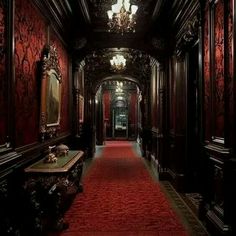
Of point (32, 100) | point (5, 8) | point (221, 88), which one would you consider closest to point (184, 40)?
point (221, 88)

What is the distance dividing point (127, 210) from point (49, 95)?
2.23m

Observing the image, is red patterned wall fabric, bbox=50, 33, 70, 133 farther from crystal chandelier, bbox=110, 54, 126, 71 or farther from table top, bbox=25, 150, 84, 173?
crystal chandelier, bbox=110, 54, 126, 71

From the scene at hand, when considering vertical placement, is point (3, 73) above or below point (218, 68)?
below

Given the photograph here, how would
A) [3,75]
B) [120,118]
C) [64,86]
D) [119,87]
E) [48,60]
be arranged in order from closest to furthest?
[3,75]
[48,60]
[64,86]
[119,87]
[120,118]

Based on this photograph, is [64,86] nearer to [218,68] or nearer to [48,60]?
[48,60]

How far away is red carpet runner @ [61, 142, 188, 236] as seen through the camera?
4430mm

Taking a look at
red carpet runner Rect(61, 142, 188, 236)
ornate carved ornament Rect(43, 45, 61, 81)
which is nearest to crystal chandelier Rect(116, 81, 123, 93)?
red carpet runner Rect(61, 142, 188, 236)

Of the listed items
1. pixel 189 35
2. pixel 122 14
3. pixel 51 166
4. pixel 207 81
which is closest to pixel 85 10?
pixel 122 14

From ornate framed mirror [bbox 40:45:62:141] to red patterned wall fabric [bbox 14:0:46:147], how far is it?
11 centimetres

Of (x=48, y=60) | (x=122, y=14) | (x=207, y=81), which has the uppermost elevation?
(x=122, y=14)

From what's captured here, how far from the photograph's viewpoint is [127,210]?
5.38 m

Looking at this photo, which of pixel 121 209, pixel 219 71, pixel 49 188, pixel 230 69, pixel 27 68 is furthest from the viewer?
pixel 121 209

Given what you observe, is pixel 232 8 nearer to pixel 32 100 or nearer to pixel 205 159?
pixel 205 159

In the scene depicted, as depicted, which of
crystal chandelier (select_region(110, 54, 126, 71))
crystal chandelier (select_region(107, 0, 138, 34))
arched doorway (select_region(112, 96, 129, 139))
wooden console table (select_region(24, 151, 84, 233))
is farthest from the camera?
arched doorway (select_region(112, 96, 129, 139))
